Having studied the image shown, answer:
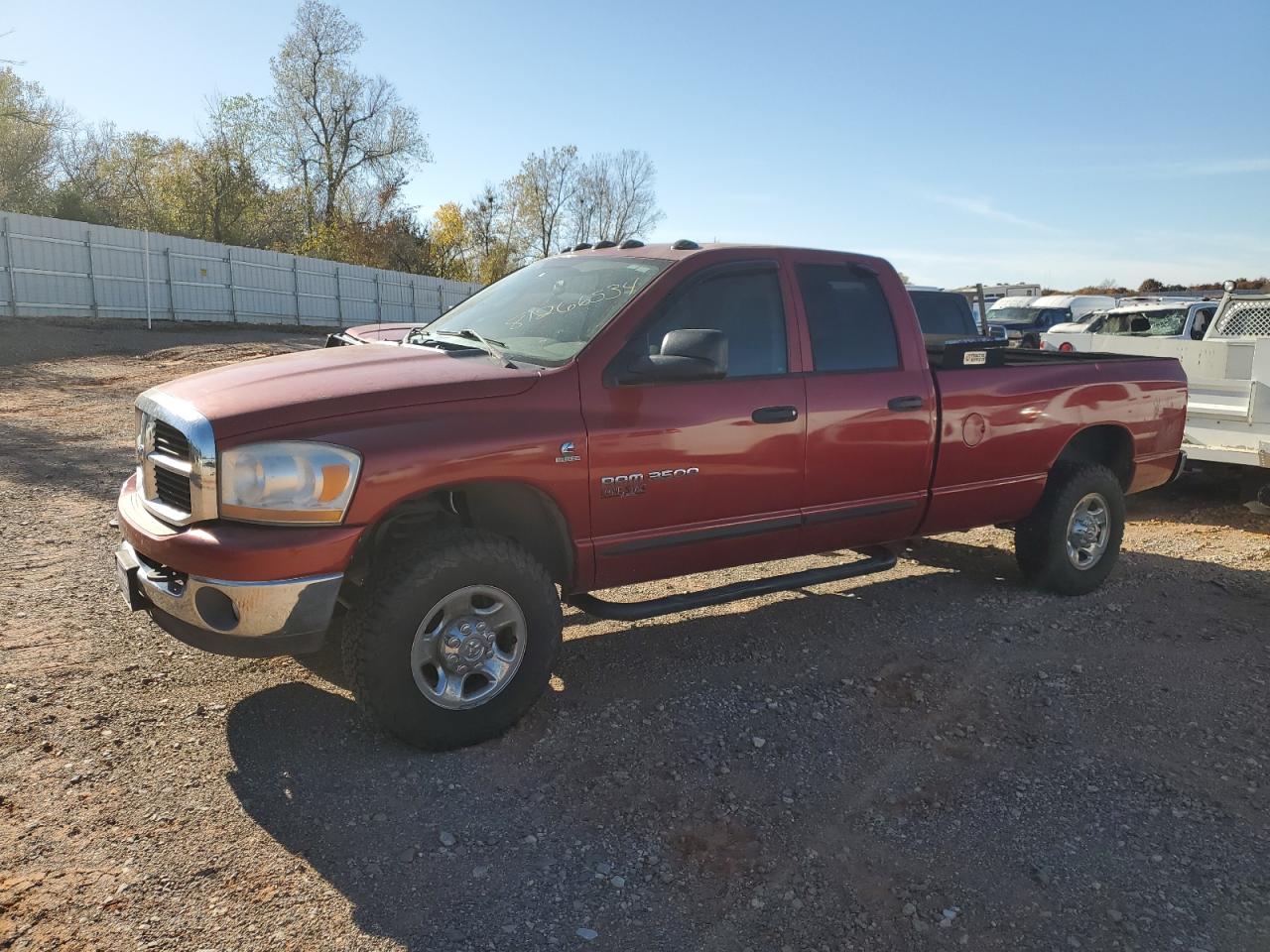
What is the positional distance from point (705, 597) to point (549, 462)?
3.49 ft

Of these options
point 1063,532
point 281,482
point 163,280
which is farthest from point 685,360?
point 163,280

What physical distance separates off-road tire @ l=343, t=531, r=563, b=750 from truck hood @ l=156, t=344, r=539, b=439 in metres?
0.57

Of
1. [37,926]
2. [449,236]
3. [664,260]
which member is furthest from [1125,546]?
[449,236]

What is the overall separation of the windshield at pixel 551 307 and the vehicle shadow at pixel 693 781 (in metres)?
1.58

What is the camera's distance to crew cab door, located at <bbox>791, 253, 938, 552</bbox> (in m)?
4.52

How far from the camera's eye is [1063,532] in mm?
5605

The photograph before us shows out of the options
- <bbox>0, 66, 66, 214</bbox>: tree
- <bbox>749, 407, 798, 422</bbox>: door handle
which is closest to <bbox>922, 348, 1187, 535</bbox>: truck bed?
<bbox>749, 407, 798, 422</bbox>: door handle

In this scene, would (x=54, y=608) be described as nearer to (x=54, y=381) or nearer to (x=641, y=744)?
(x=641, y=744)

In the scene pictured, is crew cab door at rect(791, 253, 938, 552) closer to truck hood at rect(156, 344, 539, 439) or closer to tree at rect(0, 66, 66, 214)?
truck hood at rect(156, 344, 539, 439)

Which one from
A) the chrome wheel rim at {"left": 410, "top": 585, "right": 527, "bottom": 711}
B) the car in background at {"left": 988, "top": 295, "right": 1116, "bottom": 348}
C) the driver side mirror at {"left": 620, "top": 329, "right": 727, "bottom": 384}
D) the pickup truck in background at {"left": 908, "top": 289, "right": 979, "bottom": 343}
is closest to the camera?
the chrome wheel rim at {"left": 410, "top": 585, "right": 527, "bottom": 711}

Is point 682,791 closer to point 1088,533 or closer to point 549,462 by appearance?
point 549,462

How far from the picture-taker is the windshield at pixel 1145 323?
13.7 metres

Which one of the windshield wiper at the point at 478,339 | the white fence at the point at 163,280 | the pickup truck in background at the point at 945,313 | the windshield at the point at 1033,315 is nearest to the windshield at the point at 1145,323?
the pickup truck in background at the point at 945,313

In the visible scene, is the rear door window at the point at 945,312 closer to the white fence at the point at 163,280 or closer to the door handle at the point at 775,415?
the door handle at the point at 775,415
